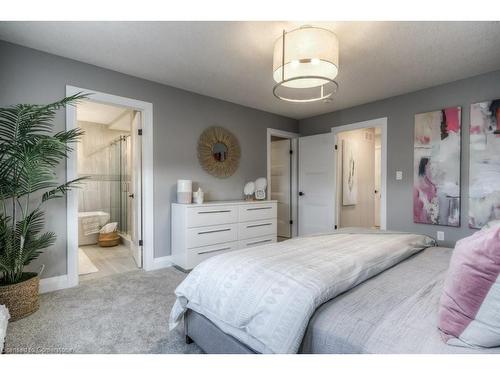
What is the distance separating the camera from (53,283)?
8.18 ft

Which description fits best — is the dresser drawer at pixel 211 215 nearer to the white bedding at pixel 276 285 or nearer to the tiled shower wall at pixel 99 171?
the white bedding at pixel 276 285

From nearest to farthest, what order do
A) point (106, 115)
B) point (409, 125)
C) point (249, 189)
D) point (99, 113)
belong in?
point (409, 125) < point (249, 189) < point (99, 113) < point (106, 115)

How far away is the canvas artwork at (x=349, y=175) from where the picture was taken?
14.9ft

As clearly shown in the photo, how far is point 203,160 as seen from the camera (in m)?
3.62

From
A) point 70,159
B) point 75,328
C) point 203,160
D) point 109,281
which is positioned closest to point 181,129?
point 203,160

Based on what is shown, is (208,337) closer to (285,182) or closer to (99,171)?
(285,182)

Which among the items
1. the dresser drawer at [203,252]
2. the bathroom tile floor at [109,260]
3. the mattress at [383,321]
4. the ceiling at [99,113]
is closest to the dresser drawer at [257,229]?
the dresser drawer at [203,252]

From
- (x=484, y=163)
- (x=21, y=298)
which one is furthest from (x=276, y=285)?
(x=484, y=163)

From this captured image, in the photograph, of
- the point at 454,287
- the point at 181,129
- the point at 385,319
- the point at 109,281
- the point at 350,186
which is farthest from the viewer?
the point at 350,186

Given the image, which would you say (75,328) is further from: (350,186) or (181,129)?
(350,186)

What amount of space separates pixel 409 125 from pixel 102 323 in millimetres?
4035

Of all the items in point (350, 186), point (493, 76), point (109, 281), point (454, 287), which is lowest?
point (109, 281)

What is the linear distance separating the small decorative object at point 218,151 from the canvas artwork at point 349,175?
74.6 inches

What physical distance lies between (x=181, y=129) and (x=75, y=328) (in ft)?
7.86
